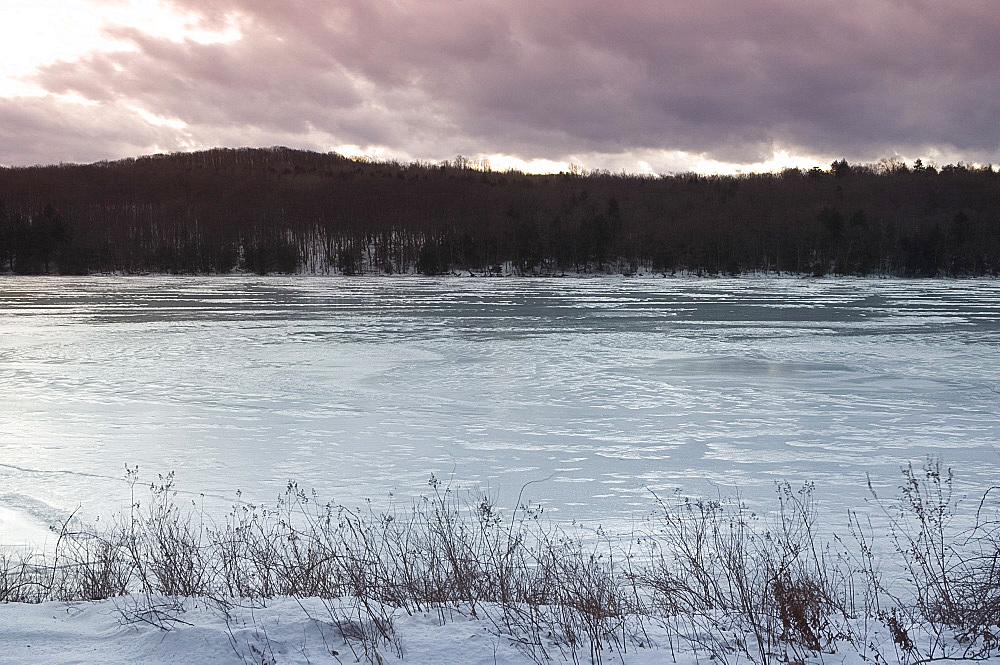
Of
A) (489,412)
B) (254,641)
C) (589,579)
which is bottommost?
(489,412)

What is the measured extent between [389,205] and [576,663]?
16229 cm

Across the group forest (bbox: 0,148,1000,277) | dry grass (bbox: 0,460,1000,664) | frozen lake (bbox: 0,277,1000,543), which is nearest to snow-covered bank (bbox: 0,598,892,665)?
dry grass (bbox: 0,460,1000,664)

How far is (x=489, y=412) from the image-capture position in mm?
11289

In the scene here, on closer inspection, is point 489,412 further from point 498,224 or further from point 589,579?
point 498,224

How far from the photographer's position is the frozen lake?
782 cm

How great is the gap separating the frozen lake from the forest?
78981 millimetres

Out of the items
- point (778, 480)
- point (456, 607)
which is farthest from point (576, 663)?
point (778, 480)

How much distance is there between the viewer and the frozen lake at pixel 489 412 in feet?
25.6

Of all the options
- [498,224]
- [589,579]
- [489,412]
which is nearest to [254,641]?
[589,579]

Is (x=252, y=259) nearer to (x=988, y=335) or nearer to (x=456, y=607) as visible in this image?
(x=988, y=335)

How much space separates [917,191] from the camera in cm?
16988

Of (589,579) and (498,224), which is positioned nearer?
(589,579)

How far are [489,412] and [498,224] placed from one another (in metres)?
143

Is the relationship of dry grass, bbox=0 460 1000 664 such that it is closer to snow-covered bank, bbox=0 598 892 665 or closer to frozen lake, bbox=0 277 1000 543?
snow-covered bank, bbox=0 598 892 665
